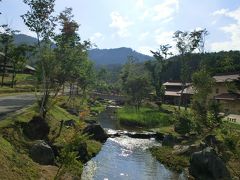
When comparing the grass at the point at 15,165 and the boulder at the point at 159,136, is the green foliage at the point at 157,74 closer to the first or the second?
the boulder at the point at 159,136

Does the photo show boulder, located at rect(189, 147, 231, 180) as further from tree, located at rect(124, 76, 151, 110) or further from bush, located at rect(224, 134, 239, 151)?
tree, located at rect(124, 76, 151, 110)

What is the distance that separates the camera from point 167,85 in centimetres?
12262

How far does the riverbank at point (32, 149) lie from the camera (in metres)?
20.8

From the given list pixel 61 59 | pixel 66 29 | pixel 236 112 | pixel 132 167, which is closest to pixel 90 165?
pixel 132 167

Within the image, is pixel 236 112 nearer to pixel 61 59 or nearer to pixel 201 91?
pixel 201 91

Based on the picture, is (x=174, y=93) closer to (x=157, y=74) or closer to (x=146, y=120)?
(x=157, y=74)

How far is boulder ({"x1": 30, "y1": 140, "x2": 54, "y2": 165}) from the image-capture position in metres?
26.6

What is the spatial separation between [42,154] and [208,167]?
13.8 m

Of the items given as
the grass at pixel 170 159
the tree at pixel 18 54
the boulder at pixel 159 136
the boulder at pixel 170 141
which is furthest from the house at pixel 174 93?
the grass at pixel 170 159

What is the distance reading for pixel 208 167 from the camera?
30.6 m

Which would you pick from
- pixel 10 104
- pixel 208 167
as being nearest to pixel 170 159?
Result: pixel 208 167

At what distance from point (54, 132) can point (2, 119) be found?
6.25 metres

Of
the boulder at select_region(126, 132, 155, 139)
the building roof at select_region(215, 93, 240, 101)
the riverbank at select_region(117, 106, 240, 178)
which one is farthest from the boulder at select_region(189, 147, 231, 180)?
the building roof at select_region(215, 93, 240, 101)

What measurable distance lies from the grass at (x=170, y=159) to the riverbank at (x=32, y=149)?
7107 mm
